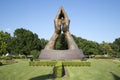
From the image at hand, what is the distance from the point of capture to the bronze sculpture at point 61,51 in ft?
158

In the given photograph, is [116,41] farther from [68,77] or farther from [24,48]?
[68,77]

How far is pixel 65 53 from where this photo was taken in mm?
48344

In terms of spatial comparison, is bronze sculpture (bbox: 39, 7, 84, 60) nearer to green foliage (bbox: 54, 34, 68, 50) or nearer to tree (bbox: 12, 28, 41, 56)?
green foliage (bbox: 54, 34, 68, 50)

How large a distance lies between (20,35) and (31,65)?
64517mm

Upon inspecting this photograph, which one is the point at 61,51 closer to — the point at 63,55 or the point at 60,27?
the point at 63,55

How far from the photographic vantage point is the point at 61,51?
48.7 metres

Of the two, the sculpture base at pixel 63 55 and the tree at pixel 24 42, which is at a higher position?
the tree at pixel 24 42

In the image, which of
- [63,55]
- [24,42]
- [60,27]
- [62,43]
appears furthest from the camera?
[24,42]

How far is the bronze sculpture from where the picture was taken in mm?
48250

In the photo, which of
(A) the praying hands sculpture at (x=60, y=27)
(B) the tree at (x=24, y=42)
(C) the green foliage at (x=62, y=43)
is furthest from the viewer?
(B) the tree at (x=24, y=42)

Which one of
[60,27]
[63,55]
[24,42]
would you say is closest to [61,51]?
[63,55]

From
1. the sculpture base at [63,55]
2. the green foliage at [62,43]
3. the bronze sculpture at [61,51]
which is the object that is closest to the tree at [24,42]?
the green foliage at [62,43]

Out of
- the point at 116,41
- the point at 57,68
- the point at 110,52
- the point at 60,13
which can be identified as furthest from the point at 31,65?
the point at 116,41

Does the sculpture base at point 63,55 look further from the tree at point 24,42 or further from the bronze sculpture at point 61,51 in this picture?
the tree at point 24,42
